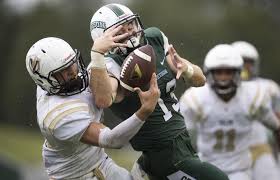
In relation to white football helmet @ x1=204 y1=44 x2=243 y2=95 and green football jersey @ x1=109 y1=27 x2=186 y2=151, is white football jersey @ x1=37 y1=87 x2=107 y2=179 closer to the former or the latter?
green football jersey @ x1=109 y1=27 x2=186 y2=151

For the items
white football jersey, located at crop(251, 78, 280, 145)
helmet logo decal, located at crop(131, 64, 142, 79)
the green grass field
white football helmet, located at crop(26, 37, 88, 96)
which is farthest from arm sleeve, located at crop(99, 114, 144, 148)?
the green grass field

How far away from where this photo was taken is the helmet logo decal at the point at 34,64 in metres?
Answer: 5.90

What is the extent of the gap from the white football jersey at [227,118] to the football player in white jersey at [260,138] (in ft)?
0.67

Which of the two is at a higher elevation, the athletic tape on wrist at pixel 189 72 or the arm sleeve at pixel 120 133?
the athletic tape on wrist at pixel 189 72

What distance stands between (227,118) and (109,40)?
9.08 feet

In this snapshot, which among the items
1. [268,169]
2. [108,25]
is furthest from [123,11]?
[268,169]

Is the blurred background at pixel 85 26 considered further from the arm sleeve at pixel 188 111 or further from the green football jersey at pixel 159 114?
the green football jersey at pixel 159 114

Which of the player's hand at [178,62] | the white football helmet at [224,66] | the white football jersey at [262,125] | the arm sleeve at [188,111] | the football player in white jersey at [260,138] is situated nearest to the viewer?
the player's hand at [178,62]

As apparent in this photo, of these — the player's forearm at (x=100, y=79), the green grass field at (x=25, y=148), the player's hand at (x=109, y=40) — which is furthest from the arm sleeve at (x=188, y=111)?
the green grass field at (x=25, y=148)

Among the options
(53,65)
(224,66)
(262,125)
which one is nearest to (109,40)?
(53,65)

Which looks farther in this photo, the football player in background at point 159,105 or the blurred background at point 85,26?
the blurred background at point 85,26

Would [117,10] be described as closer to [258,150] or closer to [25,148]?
[258,150]

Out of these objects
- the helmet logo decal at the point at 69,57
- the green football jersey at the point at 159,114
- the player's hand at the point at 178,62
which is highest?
the helmet logo decal at the point at 69,57

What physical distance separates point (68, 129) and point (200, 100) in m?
2.82
